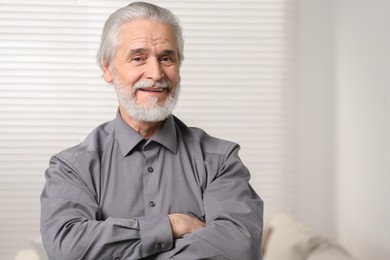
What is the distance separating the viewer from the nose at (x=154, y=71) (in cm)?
202

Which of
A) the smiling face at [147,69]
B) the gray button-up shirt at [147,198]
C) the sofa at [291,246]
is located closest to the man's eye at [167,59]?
the smiling face at [147,69]

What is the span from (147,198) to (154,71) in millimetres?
408

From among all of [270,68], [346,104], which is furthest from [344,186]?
[270,68]

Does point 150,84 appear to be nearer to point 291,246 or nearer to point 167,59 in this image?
point 167,59

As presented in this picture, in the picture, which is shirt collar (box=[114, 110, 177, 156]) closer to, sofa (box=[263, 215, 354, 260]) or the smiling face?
the smiling face

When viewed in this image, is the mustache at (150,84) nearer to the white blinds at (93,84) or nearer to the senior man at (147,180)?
the senior man at (147,180)

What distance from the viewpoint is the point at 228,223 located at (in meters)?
1.90

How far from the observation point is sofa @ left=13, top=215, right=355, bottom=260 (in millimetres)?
2972

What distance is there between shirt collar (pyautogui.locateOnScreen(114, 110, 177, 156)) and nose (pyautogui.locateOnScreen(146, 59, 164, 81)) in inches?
7.4

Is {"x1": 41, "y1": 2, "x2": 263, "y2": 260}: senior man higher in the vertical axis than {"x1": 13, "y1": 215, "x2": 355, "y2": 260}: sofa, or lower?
higher

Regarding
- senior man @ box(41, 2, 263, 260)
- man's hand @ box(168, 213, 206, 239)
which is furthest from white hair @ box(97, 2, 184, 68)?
man's hand @ box(168, 213, 206, 239)

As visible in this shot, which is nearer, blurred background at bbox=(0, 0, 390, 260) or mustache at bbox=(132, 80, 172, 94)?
mustache at bbox=(132, 80, 172, 94)

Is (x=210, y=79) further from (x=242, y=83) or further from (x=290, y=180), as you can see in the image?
(x=290, y=180)

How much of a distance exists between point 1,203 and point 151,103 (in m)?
2.13
